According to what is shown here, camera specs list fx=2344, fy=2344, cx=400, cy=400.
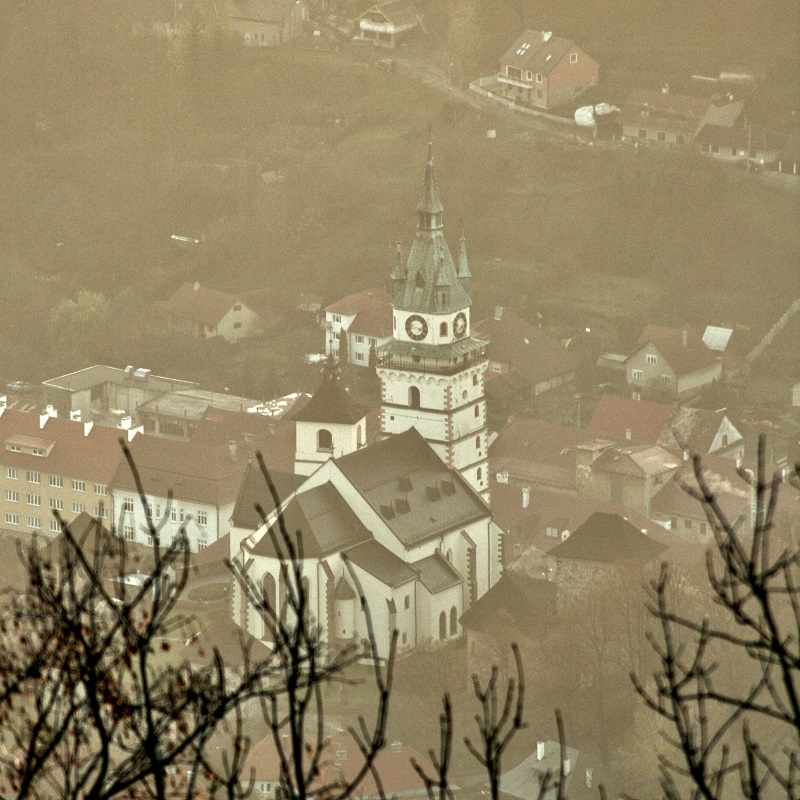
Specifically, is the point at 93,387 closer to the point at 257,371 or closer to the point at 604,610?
the point at 257,371

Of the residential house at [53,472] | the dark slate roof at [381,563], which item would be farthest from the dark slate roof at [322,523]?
the residential house at [53,472]

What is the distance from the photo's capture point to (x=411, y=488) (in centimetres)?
3972

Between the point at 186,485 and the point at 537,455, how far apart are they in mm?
7231

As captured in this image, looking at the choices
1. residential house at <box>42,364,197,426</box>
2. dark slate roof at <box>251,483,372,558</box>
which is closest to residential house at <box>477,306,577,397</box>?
residential house at <box>42,364,197,426</box>

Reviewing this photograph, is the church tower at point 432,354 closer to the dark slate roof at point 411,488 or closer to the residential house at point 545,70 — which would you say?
the dark slate roof at point 411,488

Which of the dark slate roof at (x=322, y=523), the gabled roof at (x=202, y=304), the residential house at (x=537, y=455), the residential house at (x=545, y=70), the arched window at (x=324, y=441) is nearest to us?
the dark slate roof at (x=322, y=523)

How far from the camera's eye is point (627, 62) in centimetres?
6862

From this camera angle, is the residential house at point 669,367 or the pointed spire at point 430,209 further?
the residential house at point 669,367

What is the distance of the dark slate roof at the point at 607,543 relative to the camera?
38.7 m

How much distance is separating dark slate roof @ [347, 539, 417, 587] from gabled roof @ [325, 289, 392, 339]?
16691mm

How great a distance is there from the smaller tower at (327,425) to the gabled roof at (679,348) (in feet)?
46.4

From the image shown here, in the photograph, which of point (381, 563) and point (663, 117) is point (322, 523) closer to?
point (381, 563)

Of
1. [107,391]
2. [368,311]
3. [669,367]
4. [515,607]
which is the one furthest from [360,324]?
[515,607]

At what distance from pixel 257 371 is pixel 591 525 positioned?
18564 mm
